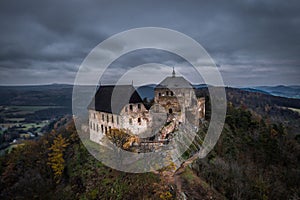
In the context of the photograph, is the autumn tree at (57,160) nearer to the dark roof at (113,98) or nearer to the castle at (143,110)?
the castle at (143,110)

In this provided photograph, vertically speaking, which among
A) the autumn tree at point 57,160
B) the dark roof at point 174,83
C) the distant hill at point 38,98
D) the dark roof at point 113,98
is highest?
the dark roof at point 174,83

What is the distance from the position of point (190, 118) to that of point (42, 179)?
21.2m

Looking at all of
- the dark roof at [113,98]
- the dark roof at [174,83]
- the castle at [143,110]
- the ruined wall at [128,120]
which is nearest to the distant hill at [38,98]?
the dark roof at [113,98]

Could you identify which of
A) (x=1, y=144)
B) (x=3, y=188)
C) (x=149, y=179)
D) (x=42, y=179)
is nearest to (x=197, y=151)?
(x=149, y=179)

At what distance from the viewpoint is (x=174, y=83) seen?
1094 inches

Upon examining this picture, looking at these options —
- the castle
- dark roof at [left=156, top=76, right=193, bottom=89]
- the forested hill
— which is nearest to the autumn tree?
the castle

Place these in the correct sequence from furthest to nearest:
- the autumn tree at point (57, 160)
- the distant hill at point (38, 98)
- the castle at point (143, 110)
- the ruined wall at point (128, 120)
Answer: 1. the distant hill at point (38, 98)
2. the autumn tree at point (57, 160)
3. the castle at point (143, 110)
4. the ruined wall at point (128, 120)

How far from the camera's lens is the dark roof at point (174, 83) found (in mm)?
27469

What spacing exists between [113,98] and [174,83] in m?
8.52

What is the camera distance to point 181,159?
864 inches

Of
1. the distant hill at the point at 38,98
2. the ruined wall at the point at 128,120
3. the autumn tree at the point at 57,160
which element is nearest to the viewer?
the ruined wall at the point at 128,120

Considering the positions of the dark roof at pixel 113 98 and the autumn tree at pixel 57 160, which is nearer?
the dark roof at pixel 113 98

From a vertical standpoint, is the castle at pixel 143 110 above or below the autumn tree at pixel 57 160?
above

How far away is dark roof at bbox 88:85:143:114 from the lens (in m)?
24.2
